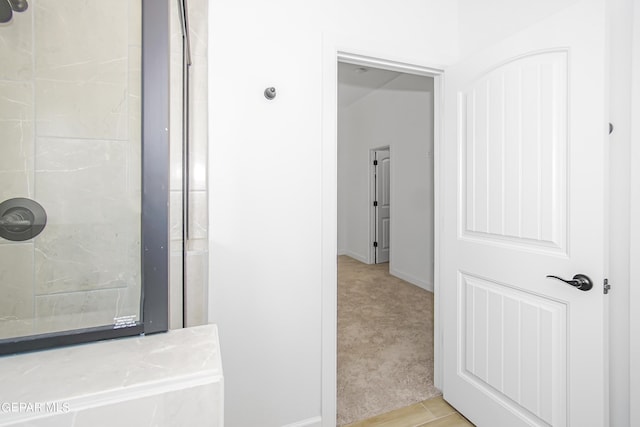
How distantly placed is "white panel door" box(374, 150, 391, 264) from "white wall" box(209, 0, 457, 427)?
392 centimetres

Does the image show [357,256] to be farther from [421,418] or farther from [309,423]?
[309,423]

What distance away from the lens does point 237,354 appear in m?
1.38

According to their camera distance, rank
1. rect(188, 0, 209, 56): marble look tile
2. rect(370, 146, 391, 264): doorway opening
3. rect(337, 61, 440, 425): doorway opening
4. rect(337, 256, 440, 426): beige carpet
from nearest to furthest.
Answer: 1. rect(188, 0, 209, 56): marble look tile
2. rect(337, 256, 440, 426): beige carpet
3. rect(337, 61, 440, 425): doorway opening
4. rect(370, 146, 391, 264): doorway opening

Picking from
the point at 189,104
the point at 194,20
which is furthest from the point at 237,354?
the point at 194,20

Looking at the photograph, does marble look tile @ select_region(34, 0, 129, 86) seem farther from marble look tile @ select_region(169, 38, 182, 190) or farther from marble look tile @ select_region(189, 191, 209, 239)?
marble look tile @ select_region(189, 191, 209, 239)

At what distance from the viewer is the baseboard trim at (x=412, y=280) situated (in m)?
3.97

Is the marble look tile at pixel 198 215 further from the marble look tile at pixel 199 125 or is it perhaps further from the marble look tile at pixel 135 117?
the marble look tile at pixel 135 117

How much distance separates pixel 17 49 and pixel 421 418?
226 centimetres

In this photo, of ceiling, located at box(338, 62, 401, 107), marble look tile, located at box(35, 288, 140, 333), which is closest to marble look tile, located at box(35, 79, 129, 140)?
marble look tile, located at box(35, 288, 140, 333)

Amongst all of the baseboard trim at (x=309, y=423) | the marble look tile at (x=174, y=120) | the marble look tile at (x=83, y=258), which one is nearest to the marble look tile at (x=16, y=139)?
the marble look tile at (x=83, y=258)

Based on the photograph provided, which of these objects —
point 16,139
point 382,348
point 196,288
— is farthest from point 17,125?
point 382,348

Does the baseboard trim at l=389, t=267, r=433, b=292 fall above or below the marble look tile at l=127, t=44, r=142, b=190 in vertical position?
below

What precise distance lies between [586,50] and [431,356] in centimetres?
212

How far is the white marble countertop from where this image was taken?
46 centimetres
